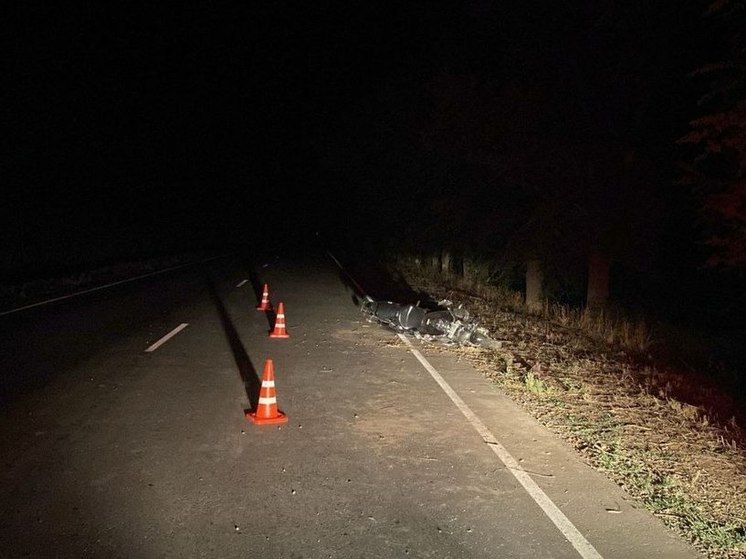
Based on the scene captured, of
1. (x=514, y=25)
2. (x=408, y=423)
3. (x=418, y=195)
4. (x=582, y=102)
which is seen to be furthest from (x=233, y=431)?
(x=418, y=195)

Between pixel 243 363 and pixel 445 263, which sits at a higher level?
pixel 243 363

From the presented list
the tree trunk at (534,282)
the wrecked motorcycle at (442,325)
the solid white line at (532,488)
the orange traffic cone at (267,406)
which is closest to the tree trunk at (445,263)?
the tree trunk at (534,282)

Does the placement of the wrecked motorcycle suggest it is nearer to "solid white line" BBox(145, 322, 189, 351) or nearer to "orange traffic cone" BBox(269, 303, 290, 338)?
"orange traffic cone" BBox(269, 303, 290, 338)

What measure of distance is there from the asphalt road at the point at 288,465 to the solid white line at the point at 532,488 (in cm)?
2

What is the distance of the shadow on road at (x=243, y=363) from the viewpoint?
7.81 metres

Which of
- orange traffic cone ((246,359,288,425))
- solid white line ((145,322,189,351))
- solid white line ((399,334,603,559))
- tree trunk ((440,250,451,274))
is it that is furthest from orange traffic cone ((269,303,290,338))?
tree trunk ((440,250,451,274))

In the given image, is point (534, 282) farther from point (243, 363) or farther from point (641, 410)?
point (243, 363)

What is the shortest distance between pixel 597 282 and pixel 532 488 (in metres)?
12.6

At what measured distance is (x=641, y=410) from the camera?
25.4 feet

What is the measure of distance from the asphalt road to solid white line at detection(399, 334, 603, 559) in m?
0.02

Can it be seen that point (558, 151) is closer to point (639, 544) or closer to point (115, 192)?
point (639, 544)

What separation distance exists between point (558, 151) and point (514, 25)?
4006 millimetres

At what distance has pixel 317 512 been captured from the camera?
467cm

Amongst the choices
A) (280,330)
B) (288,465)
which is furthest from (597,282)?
(288,465)
